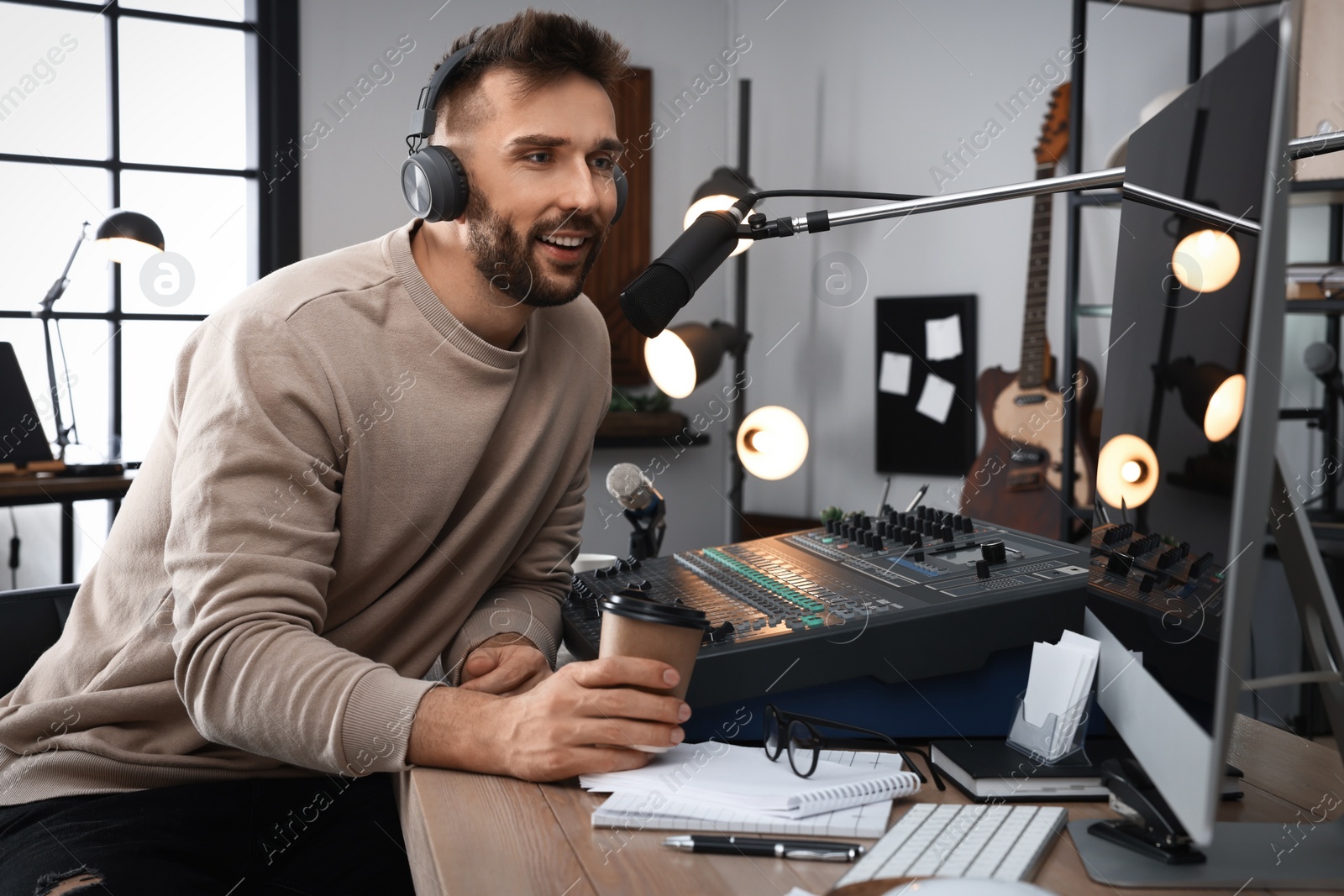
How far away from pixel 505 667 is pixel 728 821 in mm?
458

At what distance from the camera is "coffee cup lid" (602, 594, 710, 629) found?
0.82m

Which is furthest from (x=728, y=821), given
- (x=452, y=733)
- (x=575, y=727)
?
(x=452, y=733)

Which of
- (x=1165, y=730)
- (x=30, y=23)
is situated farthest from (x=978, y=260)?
(x=30, y=23)

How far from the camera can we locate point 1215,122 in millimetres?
708

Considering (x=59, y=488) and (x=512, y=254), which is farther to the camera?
(x=59, y=488)

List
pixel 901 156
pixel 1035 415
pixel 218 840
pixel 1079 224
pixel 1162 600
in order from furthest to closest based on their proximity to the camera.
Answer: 1. pixel 901 156
2. pixel 1035 415
3. pixel 1079 224
4. pixel 218 840
5. pixel 1162 600

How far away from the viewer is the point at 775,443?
6.90 feet

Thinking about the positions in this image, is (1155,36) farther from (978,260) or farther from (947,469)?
(947,469)

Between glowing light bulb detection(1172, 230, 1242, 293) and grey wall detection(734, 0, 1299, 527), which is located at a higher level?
grey wall detection(734, 0, 1299, 527)

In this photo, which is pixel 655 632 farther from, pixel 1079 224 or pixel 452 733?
pixel 1079 224

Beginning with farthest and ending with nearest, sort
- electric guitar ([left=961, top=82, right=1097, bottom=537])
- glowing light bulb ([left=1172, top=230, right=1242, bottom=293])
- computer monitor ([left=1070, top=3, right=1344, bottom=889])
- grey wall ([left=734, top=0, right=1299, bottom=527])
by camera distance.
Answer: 1. grey wall ([left=734, top=0, right=1299, bottom=527])
2. electric guitar ([left=961, top=82, right=1097, bottom=537])
3. glowing light bulb ([left=1172, top=230, right=1242, bottom=293])
4. computer monitor ([left=1070, top=3, right=1344, bottom=889])

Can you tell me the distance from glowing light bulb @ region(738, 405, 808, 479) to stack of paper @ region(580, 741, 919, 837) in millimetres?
1243

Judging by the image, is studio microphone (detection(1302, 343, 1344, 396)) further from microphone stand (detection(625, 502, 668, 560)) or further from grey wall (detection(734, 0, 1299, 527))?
microphone stand (detection(625, 502, 668, 560))

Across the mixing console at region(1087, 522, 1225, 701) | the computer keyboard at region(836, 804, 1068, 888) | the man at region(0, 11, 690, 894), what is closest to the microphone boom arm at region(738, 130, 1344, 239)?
the mixing console at region(1087, 522, 1225, 701)
